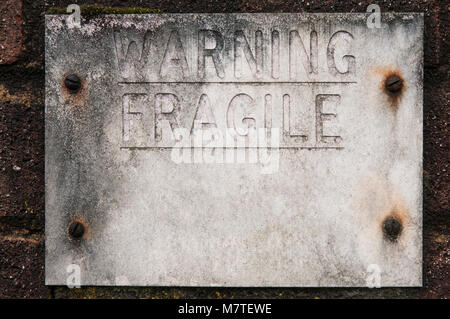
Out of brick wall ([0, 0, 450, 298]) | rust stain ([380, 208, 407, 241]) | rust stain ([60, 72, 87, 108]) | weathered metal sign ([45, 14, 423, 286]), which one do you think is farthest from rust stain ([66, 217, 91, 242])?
rust stain ([380, 208, 407, 241])

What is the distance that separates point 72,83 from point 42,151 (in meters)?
0.22

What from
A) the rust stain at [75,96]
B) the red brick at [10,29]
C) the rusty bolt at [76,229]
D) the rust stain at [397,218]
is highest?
the red brick at [10,29]

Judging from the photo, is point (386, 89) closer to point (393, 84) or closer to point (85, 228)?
point (393, 84)

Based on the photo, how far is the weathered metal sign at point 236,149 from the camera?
4.00 feet

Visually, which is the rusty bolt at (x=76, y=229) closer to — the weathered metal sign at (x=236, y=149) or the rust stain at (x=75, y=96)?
the weathered metal sign at (x=236, y=149)

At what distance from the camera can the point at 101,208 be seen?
1.25 metres

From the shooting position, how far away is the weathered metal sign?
1219 mm

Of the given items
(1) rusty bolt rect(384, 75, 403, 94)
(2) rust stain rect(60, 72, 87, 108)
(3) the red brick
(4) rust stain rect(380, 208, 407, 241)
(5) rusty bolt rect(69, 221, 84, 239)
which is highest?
(3) the red brick

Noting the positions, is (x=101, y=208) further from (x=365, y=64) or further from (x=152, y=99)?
(x=365, y=64)

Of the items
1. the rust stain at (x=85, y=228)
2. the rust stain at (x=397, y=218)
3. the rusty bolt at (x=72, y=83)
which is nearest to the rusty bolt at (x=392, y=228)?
the rust stain at (x=397, y=218)

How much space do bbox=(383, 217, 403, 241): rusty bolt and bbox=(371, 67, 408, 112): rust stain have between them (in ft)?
1.00

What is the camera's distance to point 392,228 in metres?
1.21

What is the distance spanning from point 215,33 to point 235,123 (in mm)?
254

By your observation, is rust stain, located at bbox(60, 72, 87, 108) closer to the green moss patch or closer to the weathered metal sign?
the weathered metal sign
